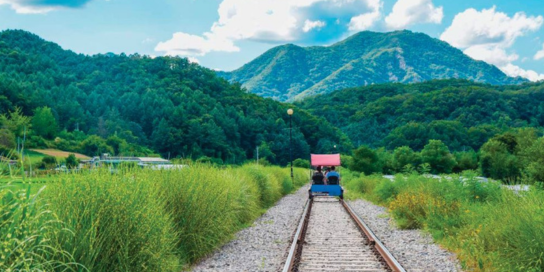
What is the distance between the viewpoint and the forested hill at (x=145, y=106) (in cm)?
9162

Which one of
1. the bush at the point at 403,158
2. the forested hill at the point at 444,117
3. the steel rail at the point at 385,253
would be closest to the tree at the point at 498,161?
the bush at the point at 403,158

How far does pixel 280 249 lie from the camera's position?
945 centimetres

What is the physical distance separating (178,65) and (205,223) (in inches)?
5009

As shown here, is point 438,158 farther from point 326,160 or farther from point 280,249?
point 280,249

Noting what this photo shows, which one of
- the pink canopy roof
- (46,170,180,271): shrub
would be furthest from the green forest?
(46,170,180,271): shrub

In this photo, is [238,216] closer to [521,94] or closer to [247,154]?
[247,154]

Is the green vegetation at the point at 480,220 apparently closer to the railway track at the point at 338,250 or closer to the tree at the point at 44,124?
the railway track at the point at 338,250

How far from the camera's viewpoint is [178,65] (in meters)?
131

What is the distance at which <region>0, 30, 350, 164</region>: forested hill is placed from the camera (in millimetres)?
91625

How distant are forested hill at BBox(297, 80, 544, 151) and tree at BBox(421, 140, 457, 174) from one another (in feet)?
61.9

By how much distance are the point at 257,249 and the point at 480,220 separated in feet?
14.7

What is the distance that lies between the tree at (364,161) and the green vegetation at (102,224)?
141 ft

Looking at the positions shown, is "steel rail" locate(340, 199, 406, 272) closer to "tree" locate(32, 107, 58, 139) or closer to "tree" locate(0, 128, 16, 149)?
"tree" locate(0, 128, 16, 149)

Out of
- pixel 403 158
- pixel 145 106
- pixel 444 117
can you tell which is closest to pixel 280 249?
pixel 403 158
